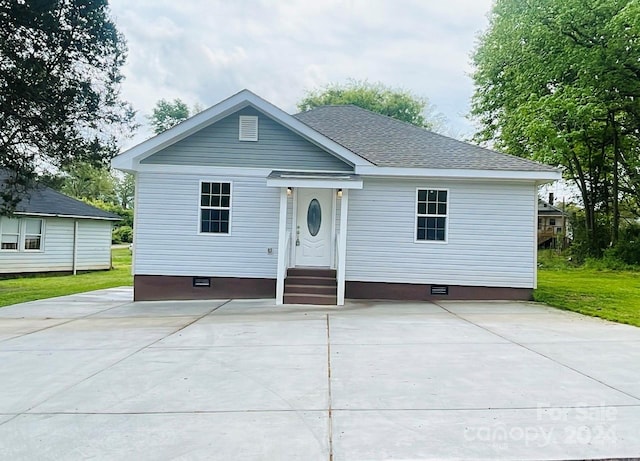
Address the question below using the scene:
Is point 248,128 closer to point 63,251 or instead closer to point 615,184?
point 63,251

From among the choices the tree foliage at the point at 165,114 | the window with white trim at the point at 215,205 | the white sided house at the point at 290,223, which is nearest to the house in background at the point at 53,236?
the white sided house at the point at 290,223

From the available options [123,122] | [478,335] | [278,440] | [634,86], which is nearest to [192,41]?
[123,122]

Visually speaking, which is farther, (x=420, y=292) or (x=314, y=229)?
(x=314, y=229)

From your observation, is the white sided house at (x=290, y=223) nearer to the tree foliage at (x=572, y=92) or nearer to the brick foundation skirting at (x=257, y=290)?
the brick foundation skirting at (x=257, y=290)

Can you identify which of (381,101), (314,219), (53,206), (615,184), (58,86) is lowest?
(314,219)

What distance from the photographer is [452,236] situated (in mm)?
10852

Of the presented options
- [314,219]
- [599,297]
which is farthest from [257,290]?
[599,297]

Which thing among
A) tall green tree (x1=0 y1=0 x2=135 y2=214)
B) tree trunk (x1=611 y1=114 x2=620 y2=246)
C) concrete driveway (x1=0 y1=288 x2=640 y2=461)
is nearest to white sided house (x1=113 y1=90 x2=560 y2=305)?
concrete driveway (x1=0 y1=288 x2=640 y2=461)

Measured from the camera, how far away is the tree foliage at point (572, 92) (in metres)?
18.6

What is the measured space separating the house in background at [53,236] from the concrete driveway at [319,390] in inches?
520

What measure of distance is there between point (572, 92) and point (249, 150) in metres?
15.5

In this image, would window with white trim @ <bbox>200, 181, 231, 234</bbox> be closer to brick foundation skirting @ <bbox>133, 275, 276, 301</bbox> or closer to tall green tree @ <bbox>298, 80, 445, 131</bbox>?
brick foundation skirting @ <bbox>133, 275, 276, 301</bbox>

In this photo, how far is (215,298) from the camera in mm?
10930

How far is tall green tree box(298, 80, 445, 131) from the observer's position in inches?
1597
